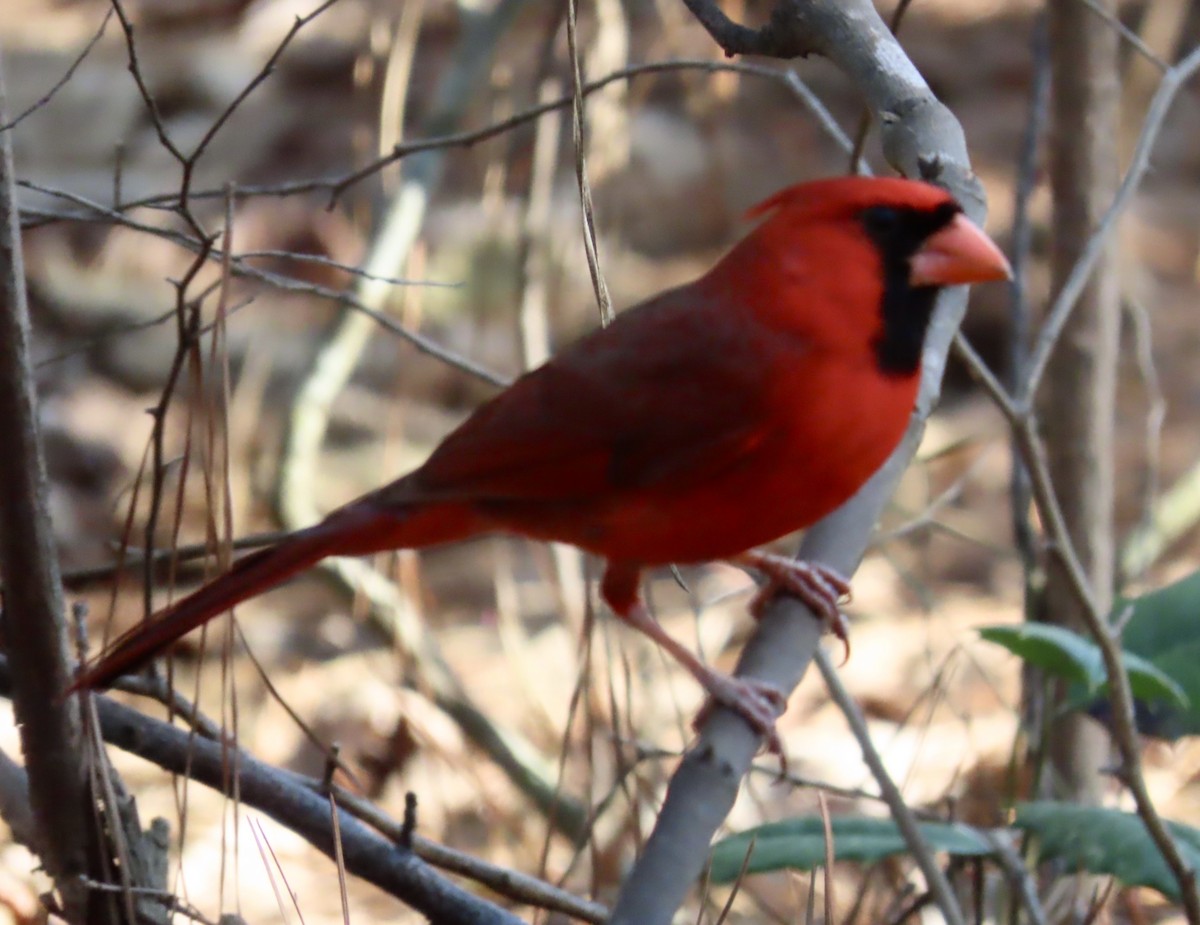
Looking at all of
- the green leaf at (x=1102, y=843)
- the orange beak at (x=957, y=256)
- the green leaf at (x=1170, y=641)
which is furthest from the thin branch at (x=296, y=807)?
the green leaf at (x=1170, y=641)

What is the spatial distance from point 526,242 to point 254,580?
2189mm

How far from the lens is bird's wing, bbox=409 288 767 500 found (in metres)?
1.71

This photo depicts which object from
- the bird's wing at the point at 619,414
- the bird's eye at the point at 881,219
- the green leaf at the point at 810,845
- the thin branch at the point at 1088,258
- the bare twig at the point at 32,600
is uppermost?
the thin branch at the point at 1088,258

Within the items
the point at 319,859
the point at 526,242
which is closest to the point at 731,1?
the point at 526,242

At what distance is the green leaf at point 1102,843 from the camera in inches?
71.7

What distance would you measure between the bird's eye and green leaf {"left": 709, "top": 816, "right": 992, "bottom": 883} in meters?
0.75

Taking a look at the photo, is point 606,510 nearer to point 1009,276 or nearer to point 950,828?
point 1009,276

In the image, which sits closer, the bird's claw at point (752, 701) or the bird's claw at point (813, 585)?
the bird's claw at point (752, 701)

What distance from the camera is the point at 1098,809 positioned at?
6.46 feet

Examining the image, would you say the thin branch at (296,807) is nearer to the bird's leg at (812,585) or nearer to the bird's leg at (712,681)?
the bird's leg at (712,681)

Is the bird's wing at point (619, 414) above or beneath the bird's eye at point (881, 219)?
beneath

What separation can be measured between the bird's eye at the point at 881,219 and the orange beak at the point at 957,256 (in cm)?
4

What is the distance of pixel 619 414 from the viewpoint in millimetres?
1799

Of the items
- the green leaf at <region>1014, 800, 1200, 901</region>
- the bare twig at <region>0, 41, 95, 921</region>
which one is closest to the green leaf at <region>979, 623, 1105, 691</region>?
the green leaf at <region>1014, 800, 1200, 901</region>
